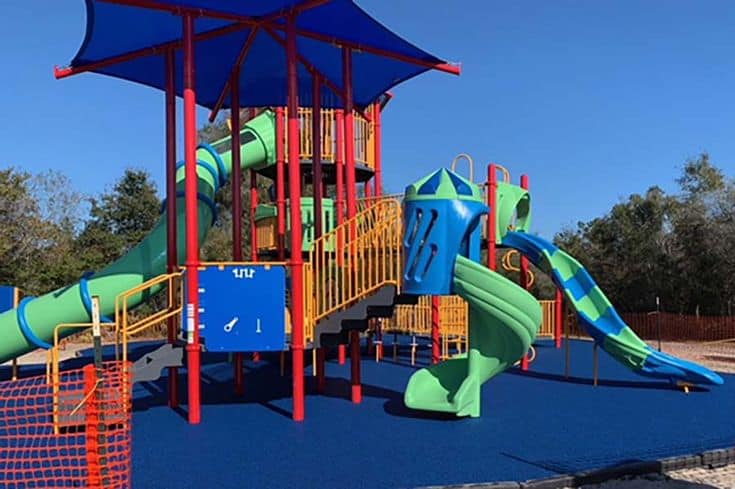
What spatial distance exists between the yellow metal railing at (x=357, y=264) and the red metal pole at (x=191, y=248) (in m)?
1.55

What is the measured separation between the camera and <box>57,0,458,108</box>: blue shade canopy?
30.2ft

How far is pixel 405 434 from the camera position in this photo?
8.27 meters

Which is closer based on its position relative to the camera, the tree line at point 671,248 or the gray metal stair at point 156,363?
the gray metal stair at point 156,363

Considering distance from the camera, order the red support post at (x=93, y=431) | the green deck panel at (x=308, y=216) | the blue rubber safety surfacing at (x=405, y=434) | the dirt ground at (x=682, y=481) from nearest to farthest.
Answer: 1. the red support post at (x=93, y=431)
2. the dirt ground at (x=682, y=481)
3. the blue rubber safety surfacing at (x=405, y=434)
4. the green deck panel at (x=308, y=216)

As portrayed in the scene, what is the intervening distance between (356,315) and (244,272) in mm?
1640

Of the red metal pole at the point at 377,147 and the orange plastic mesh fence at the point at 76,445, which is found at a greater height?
the red metal pole at the point at 377,147

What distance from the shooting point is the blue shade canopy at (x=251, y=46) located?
9.22m

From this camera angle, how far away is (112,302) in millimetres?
10828

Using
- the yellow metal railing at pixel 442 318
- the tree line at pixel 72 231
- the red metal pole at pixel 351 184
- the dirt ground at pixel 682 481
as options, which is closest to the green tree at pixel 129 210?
the tree line at pixel 72 231

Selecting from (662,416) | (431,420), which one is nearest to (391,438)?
(431,420)

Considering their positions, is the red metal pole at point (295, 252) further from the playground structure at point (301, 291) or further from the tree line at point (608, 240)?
the tree line at point (608, 240)

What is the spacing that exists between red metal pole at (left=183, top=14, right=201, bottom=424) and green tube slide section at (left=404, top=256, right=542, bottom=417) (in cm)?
289

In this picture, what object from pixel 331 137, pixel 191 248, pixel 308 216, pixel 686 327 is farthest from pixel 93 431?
pixel 686 327

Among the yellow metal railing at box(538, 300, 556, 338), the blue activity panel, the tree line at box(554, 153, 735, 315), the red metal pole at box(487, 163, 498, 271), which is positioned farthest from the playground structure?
the tree line at box(554, 153, 735, 315)
